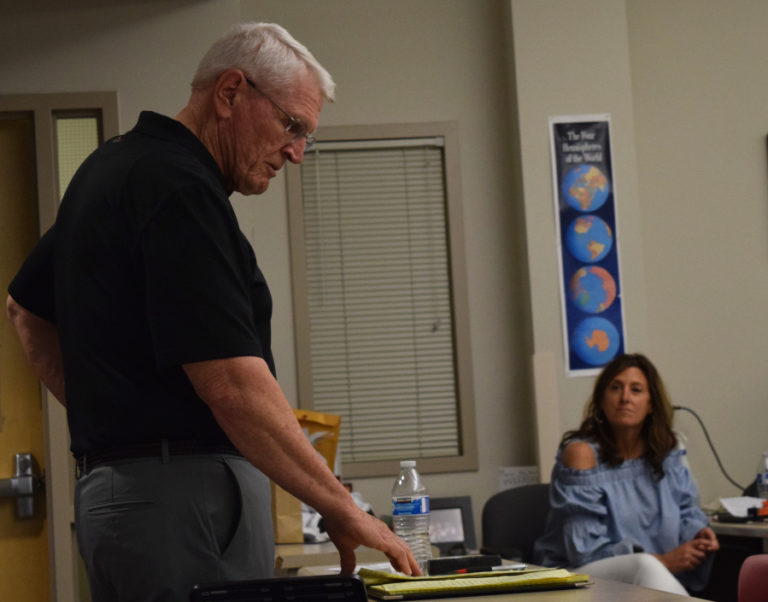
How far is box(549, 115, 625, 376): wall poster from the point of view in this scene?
181 inches

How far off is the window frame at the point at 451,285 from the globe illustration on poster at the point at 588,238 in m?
0.48

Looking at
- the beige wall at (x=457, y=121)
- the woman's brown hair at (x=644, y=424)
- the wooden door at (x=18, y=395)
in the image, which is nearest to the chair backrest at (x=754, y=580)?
the woman's brown hair at (x=644, y=424)

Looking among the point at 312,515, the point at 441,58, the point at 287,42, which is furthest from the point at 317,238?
the point at 287,42

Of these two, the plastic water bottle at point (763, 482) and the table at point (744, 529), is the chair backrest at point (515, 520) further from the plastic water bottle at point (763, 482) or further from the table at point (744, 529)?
the plastic water bottle at point (763, 482)

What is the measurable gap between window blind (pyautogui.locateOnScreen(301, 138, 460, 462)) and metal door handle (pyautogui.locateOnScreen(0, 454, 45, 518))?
3.95 ft

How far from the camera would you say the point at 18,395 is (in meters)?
4.15

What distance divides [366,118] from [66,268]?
327 centimetres

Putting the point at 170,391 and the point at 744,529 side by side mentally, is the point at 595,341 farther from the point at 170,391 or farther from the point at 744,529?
the point at 170,391

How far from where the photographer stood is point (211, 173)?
5.20 ft

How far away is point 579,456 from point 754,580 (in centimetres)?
133

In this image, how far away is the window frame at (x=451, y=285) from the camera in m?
4.62

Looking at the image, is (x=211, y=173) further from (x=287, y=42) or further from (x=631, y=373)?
(x=631, y=373)

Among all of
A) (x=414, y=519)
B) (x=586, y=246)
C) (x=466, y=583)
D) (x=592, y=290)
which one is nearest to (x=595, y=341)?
(x=592, y=290)

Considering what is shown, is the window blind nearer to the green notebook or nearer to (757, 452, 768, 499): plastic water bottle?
(757, 452, 768, 499): plastic water bottle
